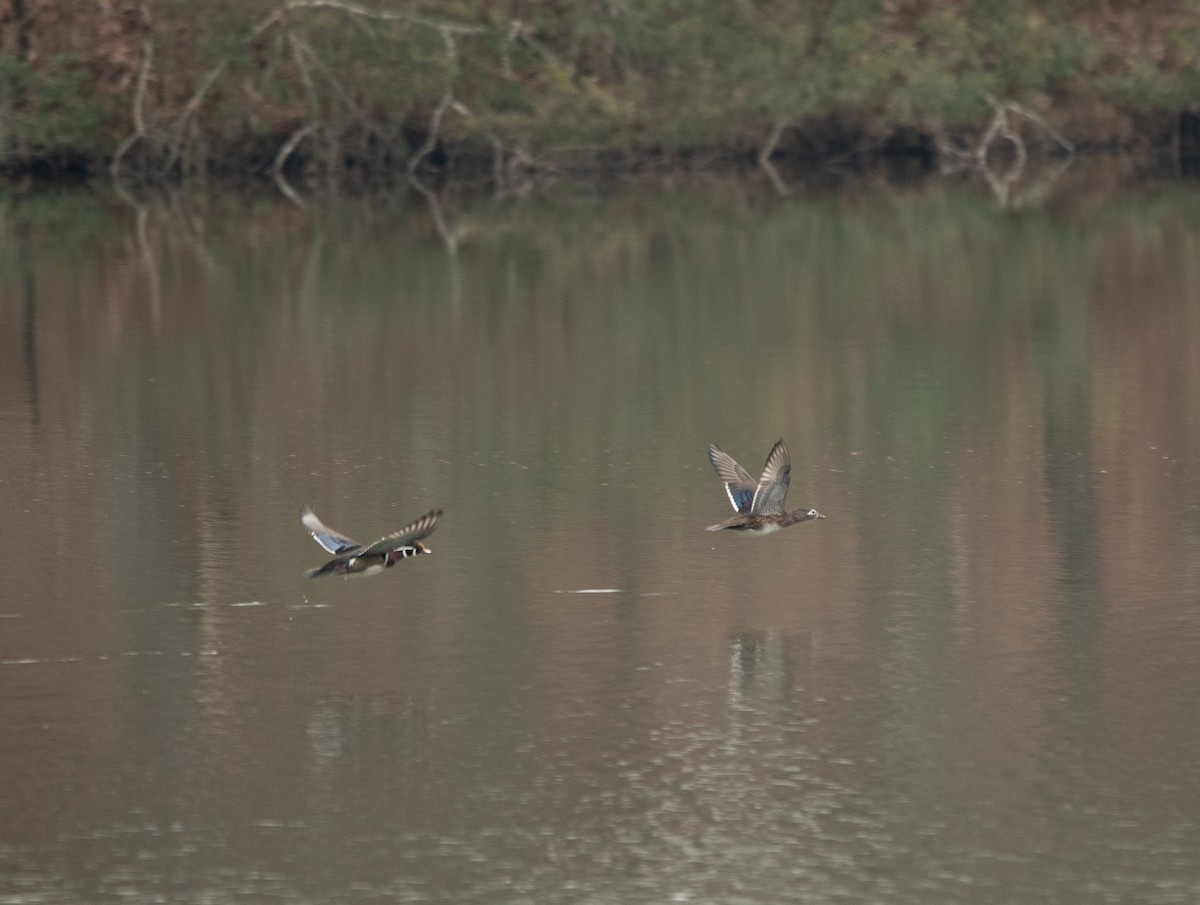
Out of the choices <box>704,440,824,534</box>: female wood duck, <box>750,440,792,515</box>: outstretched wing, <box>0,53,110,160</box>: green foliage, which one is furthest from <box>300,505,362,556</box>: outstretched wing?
<box>0,53,110,160</box>: green foliage

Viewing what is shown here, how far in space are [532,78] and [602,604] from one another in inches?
1095

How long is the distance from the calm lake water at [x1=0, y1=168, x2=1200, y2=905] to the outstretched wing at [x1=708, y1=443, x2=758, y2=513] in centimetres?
34

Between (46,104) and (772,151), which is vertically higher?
(46,104)

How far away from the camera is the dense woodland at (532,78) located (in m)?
36.2

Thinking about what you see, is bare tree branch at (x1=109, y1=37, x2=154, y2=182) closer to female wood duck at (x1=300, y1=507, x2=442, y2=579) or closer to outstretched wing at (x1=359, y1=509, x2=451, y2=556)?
female wood duck at (x1=300, y1=507, x2=442, y2=579)

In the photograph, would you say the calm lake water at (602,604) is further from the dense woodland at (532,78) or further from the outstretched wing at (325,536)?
the dense woodland at (532,78)

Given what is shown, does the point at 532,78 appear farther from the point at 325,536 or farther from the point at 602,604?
the point at 325,536

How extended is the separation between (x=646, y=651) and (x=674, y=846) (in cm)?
241

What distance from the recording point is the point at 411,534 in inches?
376

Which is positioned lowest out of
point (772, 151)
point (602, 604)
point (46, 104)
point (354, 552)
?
point (602, 604)

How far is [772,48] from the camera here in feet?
126

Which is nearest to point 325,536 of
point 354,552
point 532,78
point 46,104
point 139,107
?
point 354,552

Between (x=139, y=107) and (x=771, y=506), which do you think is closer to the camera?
(x=771, y=506)

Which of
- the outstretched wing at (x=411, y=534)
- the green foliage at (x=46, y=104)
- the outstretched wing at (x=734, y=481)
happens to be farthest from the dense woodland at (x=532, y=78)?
the outstretched wing at (x=411, y=534)
